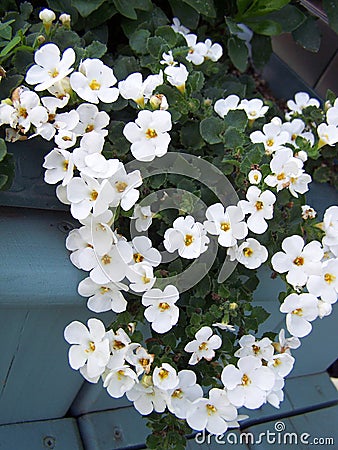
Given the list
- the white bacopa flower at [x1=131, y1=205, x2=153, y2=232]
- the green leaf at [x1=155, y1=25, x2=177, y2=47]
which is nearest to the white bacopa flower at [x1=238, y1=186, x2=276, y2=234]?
the white bacopa flower at [x1=131, y1=205, x2=153, y2=232]

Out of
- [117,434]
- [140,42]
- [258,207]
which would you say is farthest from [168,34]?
[117,434]

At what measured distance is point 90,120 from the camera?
75 centimetres

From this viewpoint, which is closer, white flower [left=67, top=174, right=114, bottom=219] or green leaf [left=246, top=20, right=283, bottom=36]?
white flower [left=67, top=174, right=114, bottom=219]

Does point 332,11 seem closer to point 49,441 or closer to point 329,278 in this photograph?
point 329,278

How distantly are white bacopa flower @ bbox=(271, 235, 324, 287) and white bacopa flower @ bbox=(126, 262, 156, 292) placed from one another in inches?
6.3

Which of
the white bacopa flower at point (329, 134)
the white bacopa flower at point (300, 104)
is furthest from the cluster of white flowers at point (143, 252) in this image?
the white bacopa flower at point (300, 104)

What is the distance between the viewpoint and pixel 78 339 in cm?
72

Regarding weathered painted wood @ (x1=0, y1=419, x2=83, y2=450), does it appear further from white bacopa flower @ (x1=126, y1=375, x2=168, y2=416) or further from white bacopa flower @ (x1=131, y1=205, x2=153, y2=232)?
white bacopa flower @ (x1=131, y1=205, x2=153, y2=232)

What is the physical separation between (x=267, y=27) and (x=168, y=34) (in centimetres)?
27

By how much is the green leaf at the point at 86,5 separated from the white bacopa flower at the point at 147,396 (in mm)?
568

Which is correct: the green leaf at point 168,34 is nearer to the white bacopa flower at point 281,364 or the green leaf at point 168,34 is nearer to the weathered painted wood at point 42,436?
the white bacopa flower at point 281,364

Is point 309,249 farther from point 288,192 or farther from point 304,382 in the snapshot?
point 304,382

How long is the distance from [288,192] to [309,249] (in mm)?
102

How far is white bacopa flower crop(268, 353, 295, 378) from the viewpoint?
73cm
